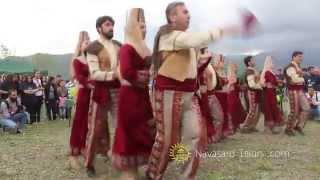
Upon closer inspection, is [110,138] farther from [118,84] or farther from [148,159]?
[148,159]

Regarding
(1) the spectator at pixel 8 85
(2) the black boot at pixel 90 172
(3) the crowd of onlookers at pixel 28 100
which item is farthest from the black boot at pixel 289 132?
(1) the spectator at pixel 8 85

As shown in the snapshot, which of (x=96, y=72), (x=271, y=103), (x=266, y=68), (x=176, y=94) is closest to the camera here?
(x=176, y=94)

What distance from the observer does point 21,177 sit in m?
7.15

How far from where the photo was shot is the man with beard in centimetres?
669

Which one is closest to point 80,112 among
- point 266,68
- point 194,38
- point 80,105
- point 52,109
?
point 80,105

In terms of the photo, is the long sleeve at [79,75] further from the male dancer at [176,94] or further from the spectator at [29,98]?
the spectator at [29,98]

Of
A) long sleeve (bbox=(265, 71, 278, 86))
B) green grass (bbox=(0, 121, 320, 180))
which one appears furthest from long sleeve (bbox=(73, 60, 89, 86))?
long sleeve (bbox=(265, 71, 278, 86))

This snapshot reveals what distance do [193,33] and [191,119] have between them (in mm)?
857

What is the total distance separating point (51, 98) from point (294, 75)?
29.1ft

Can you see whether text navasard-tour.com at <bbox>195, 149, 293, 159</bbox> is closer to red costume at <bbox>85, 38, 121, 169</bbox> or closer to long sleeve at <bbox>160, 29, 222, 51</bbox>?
red costume at <bbox>85, 38, 121, 169</bbox>

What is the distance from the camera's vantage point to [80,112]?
759 centimetres

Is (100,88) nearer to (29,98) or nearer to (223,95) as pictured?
(223,95)

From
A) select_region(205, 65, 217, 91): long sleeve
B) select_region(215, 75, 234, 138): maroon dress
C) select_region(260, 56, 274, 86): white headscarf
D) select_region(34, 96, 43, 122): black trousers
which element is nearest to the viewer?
select_region(205, 65, 217, 91): long sleeve

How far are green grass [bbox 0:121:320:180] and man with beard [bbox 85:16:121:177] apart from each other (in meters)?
0.45
